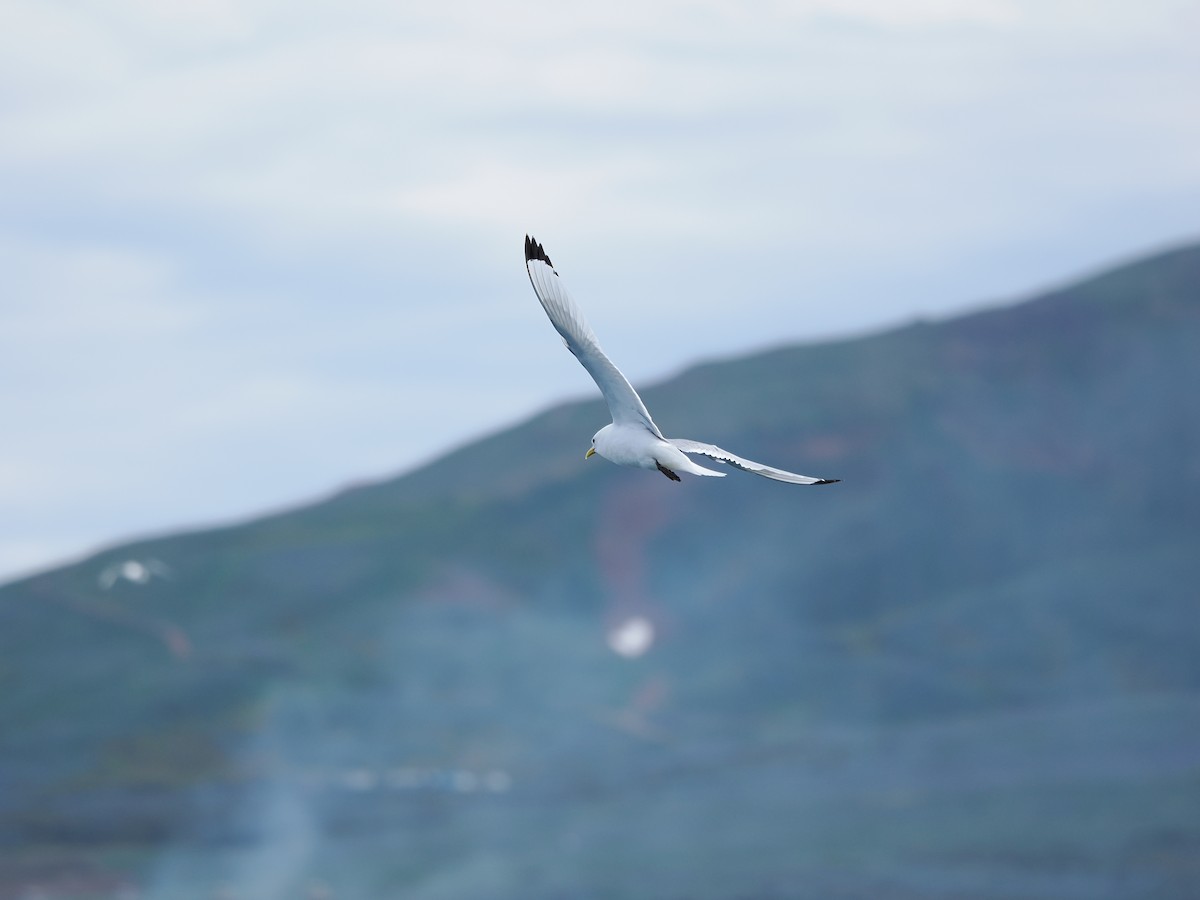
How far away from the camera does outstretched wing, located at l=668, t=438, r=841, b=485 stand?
23978mm

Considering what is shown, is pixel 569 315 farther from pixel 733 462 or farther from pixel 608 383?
pixel 733 462

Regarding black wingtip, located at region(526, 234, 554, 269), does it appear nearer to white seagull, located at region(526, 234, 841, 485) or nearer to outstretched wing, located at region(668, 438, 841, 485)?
white seagull, located at region(526, 234, 841, 485)

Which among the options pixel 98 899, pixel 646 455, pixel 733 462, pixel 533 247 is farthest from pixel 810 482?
pixel 98 899

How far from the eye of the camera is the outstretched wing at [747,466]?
2398cm

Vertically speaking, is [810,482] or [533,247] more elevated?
[533,247]

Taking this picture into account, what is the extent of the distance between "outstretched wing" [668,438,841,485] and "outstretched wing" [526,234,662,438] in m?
1.07

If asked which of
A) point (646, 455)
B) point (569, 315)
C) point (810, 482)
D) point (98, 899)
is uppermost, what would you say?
point (98, 899)

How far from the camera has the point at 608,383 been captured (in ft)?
100

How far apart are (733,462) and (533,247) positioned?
6614mm

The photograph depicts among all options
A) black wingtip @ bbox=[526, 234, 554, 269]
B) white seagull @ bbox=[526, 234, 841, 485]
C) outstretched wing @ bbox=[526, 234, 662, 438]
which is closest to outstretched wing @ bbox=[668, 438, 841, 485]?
white seagull @ bbox=[526, 234, 841, 485]

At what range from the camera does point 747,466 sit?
2562 centimetres

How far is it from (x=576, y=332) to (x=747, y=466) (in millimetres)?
5962

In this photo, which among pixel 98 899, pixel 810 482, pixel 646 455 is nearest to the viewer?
pixel 810 482

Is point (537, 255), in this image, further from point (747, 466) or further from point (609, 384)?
point (747, 466)
